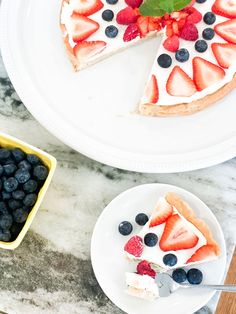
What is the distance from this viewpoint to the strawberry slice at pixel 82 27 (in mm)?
2193

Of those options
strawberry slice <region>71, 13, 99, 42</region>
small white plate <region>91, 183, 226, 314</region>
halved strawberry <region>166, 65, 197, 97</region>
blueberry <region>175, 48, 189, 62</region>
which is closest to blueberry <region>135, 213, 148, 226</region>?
small white plate <region>91, 183, 226, 314</region>

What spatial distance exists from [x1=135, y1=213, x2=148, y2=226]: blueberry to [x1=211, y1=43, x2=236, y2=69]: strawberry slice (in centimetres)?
53

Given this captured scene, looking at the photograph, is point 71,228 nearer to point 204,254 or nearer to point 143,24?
point 204,254

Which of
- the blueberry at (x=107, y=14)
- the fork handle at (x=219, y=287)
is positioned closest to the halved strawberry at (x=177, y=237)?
the fork handle at (x=219, y=287)

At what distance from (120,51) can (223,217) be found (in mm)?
637

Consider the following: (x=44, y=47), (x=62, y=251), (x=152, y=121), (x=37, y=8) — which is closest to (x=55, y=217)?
(x=62, y=251)

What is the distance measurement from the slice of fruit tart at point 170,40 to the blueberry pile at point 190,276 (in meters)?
0.49

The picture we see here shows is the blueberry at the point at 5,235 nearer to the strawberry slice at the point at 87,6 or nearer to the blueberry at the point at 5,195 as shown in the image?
the blueberry at the point at 5,195

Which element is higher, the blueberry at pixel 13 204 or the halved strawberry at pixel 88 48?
the halved strawberry at pixel 88 48

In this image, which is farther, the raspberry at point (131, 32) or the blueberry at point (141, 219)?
the raspberry at point (131, 32)

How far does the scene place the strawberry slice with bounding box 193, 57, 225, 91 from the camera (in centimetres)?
211

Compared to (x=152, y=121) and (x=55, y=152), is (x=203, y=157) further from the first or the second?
(x=55, y=152)

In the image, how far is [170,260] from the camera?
1937 mm

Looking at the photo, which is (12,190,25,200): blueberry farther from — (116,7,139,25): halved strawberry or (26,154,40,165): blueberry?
(116,7,139,25): halved strawberry
